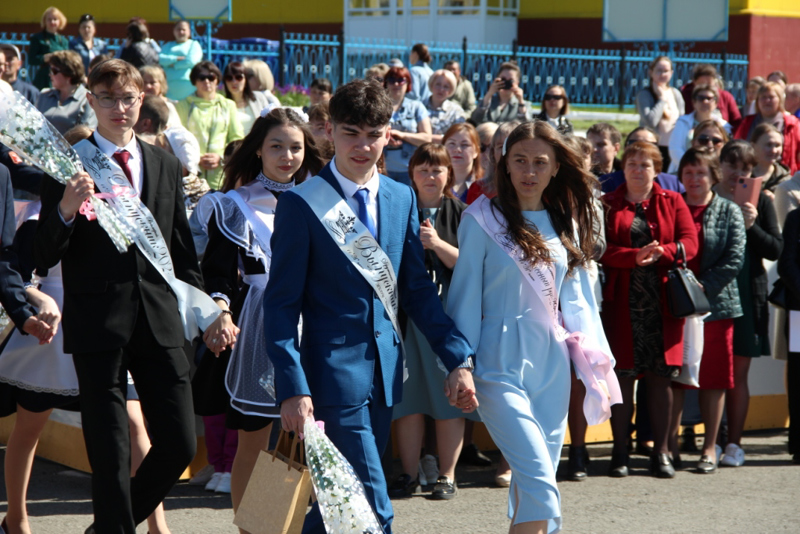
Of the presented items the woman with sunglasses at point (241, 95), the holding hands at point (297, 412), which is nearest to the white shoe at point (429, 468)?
the holding hands at point (297, 412)

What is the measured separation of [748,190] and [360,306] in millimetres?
3850

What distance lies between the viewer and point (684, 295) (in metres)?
5.87

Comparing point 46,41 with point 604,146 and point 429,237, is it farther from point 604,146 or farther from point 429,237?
point 429,237

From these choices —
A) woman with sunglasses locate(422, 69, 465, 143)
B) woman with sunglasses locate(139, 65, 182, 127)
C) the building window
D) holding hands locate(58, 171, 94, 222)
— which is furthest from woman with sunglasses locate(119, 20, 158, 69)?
the building window

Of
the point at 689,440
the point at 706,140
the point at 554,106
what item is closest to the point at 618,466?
the point at 689,440

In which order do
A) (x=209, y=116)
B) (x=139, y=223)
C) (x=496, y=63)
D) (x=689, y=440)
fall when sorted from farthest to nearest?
(x=496, y=63), (x=209, y=116), (x=689, y=440), (x=139, y=223)

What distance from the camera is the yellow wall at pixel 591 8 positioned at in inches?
808

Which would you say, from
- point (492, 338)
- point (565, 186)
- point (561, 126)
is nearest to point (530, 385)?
point (492, 338)

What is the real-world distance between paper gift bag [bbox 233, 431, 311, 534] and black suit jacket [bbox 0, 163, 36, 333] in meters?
1.26

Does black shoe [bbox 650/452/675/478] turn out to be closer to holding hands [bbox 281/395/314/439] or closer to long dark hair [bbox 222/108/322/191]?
long dark hair [bbox 222/108/322/191]

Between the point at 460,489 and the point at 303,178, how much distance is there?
2.14 m

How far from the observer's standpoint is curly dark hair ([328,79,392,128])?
353 centimetres

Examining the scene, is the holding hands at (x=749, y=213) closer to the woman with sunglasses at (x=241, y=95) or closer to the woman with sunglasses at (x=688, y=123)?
the woman with sunglasses at (x=688, y=123)

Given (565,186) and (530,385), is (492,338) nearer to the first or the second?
(530,385)
